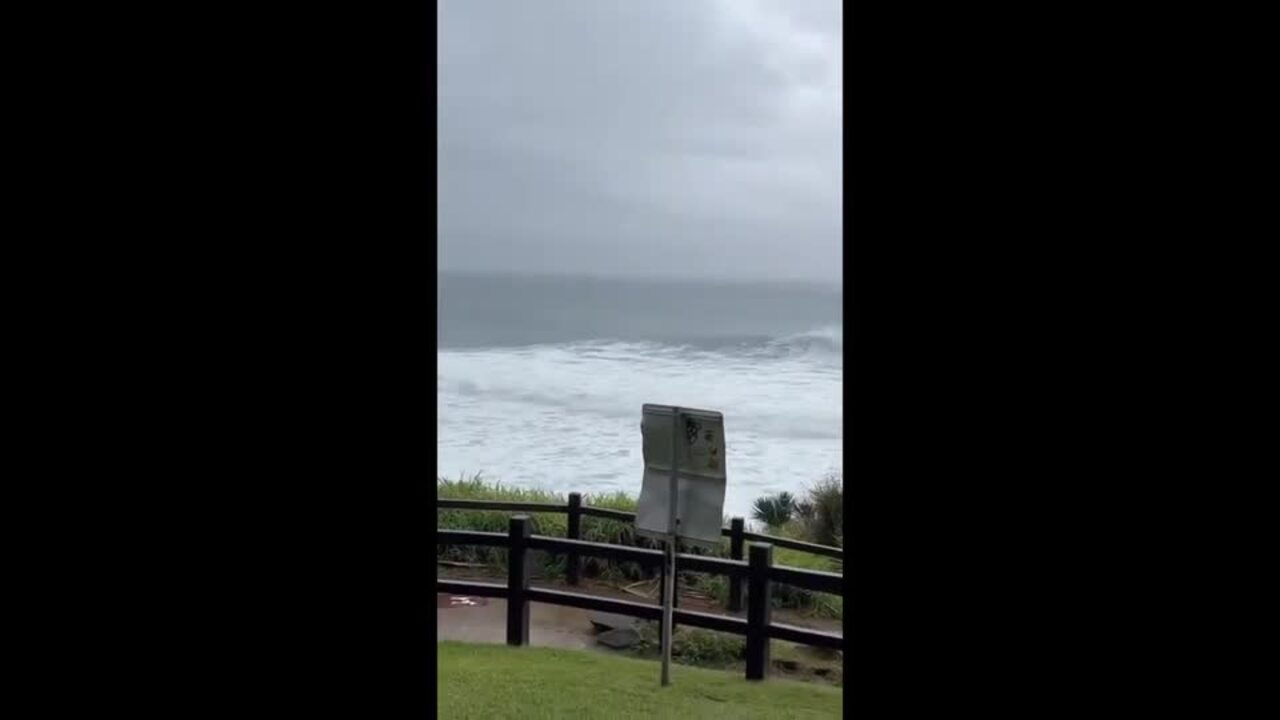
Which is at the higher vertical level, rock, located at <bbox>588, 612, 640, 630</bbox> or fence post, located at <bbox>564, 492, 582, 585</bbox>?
fence post, located at <bbox>564, 492, 582, 585</bbox>

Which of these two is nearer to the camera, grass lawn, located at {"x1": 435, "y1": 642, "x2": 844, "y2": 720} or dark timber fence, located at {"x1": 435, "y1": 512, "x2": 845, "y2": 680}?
grass lawn, located at {"x1": 435, "y1": 642, "x2": 844, "y2": 720}

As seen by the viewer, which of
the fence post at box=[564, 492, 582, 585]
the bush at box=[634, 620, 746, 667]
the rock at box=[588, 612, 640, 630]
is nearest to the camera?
the bush at box=[634, 620, 746, 667]

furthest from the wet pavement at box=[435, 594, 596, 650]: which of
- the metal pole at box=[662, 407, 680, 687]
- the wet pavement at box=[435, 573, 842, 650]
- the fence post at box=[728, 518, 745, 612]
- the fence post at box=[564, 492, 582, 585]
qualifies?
the metal pole at box=[662, 407, 680, 687]

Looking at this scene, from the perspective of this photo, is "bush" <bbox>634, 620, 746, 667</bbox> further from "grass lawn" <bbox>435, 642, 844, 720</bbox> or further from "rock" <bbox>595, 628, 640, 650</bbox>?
"grass lawn" <bbox>435, 642, 844, 720</bbox>

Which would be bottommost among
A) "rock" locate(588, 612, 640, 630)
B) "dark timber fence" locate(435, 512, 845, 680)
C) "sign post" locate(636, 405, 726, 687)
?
"rock" locate(588, 612, 640, 630)

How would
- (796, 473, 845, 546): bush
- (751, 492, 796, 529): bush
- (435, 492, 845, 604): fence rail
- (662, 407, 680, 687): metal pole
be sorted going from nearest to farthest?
(662, 407, 680, 687): metal pole → (435, 492, 845, 604): fence rail → (796, 473, 845, 546): bush → (751, 492, 796, 529): bush

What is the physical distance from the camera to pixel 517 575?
4422 mm

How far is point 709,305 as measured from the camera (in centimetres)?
1063

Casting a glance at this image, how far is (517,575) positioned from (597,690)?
69cm

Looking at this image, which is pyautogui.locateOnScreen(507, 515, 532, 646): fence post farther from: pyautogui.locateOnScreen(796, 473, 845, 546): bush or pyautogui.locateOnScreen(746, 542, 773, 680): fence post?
pyautogui.locateOnScreen(796, 473, 845, 546): bush

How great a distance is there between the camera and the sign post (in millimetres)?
3929
